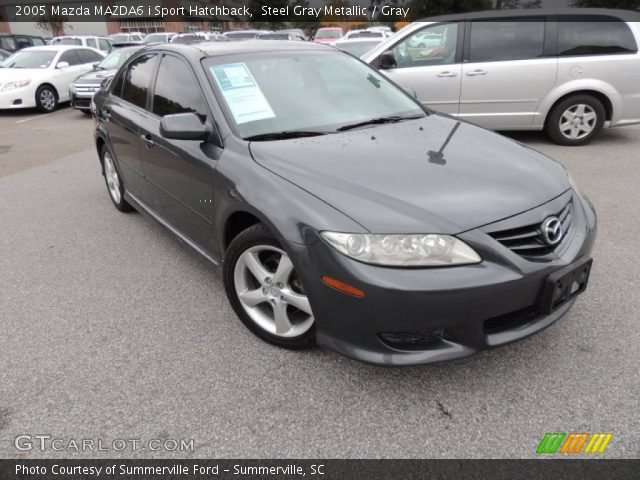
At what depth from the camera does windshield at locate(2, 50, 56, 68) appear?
11.4 metres

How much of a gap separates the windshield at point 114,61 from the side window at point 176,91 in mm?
8557

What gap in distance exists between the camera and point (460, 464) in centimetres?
195

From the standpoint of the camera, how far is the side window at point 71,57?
38.7 feet

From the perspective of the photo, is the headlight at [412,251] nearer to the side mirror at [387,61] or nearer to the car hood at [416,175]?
the car hood at [416,175]

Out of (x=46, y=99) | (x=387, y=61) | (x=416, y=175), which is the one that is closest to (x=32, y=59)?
(x=46, y=99)

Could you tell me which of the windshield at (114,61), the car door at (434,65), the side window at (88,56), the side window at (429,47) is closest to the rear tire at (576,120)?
the car door at (434,65)

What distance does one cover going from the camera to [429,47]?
6.86 meters

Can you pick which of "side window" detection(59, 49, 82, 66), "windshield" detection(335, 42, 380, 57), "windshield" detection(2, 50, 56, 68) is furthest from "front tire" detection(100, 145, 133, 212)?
"side window" detection(59, 49, 82, 66)

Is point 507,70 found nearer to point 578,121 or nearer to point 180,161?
point 578,121

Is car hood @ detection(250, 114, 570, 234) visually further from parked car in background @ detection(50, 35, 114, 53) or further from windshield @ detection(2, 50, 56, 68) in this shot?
parked car in background @ detection(50, 35, 114, 53)

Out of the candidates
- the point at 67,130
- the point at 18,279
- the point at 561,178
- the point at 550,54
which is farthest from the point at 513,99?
the point at 67,130

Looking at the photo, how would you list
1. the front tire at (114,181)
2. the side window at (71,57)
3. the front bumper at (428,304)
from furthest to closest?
the side window at (71,57) < the front tire at (114,181) < the front bumper at (428,304)

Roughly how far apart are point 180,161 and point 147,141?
0.62m

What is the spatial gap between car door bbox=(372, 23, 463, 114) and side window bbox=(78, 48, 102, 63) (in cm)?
939
